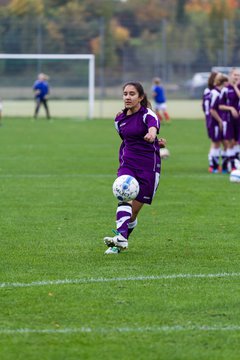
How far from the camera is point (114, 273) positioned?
898cm

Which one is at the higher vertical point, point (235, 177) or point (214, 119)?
point (214, 119)

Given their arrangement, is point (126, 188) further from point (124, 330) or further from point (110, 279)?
point (124, 330)

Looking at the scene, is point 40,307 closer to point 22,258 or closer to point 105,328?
point 105,328

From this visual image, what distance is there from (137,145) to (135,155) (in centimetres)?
10

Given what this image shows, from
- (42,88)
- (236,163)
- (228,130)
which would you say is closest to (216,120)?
(228,130)

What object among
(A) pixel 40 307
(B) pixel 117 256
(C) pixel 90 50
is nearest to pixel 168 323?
(A) pixel 40 307

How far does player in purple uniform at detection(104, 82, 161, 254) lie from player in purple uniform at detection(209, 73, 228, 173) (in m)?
8.65

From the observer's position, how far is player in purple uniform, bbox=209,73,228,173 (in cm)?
1880

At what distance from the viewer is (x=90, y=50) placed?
161 feet

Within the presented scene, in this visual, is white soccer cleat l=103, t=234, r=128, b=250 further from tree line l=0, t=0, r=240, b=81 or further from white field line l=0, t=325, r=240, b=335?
tree line l=0, t=0, r=240, b=81

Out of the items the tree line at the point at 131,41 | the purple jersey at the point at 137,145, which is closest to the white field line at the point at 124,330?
the purple jersey at the point at 137,145

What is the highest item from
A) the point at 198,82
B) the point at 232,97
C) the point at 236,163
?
the point at 232,97

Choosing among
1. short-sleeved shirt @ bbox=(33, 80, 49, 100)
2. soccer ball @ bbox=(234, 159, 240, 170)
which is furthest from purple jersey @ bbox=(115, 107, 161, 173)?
short-sleeved shirt @ bbox=(33, 80, 49, 100)

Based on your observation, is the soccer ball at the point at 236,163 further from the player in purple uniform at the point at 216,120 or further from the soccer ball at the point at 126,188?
the soccer ball at the point at 126,188
